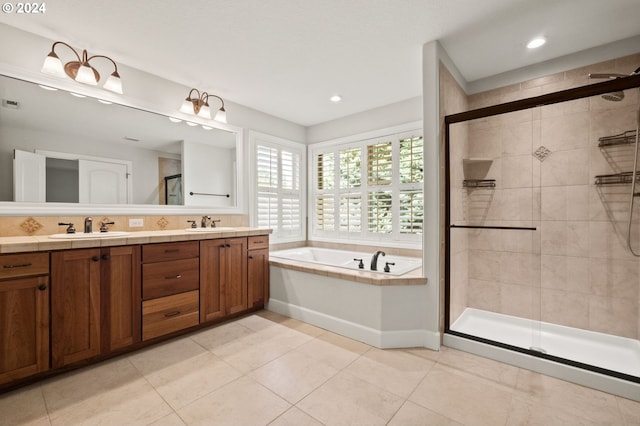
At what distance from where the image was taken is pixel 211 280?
2703 mm

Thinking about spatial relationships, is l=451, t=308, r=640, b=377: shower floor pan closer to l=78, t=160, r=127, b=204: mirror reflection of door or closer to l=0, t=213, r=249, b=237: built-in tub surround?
l=0, t=213, r=249, b=237: built-in tub surround

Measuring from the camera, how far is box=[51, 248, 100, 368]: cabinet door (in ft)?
6.08

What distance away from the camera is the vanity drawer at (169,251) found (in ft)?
7.47

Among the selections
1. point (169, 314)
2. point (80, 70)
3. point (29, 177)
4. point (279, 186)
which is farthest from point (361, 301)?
point (80, 70)

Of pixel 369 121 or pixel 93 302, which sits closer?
pixel 93 302

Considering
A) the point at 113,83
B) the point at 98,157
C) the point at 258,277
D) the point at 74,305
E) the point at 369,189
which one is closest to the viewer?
the point at 74,305

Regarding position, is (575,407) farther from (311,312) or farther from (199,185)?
(199,185)

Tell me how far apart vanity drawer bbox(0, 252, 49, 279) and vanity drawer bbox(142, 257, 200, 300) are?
0.58 meters

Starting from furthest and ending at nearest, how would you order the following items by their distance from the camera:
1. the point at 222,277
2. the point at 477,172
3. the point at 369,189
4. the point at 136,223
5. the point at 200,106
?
the point at 369,189, the point at 200,106, the point at 477,172, the point at 222,277, the point at 136,223

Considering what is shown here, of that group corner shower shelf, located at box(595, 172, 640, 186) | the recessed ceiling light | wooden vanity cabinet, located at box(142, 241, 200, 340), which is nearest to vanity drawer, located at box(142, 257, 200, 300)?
wooden vanity cabinet, located at box(142, 241, 200, 340)

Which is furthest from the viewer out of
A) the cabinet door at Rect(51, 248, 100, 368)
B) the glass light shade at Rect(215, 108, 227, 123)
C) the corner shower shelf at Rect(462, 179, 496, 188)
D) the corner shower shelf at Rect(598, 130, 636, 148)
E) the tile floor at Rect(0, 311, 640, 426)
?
the glass light shade at Rect(215, 108, 227, 123)

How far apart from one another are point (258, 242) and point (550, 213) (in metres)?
2.82

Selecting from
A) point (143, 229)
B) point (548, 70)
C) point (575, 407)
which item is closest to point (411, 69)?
point (548, 70)

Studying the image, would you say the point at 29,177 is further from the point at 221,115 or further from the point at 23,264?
the point at 221,115
